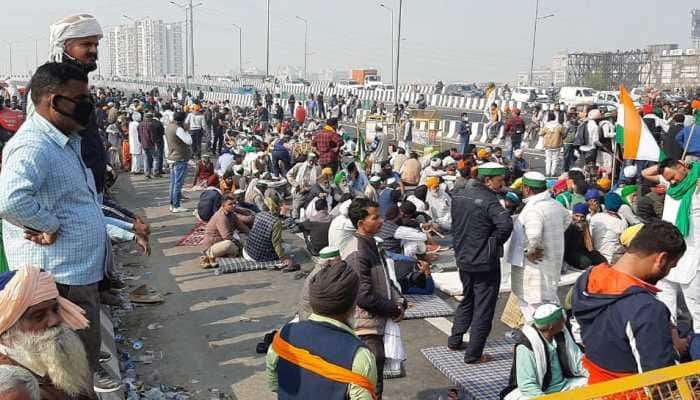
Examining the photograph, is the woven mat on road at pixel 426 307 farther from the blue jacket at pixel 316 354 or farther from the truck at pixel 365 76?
the truck at pixel 365 76

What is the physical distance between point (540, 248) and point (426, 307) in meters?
1.72

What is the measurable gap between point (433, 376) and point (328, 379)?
3.24m

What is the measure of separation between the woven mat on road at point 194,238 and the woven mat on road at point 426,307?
3.96 metres

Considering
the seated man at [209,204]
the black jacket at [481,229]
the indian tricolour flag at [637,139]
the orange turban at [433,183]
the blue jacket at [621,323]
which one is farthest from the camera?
the orange turban at [433,183]

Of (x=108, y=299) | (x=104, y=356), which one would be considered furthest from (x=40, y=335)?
(x=108, y=299)

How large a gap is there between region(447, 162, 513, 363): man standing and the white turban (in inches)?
131

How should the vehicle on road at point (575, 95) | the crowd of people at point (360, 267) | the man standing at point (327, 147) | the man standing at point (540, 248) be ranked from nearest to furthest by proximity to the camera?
the crowd of people at point (360, 267)
the man standing at point (540, 248)
the man standing at point (327, 147)
the vehicle on road at point (575, 95)

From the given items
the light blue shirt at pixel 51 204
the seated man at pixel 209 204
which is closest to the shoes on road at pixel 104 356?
the light blue shirt at pixel 51 204

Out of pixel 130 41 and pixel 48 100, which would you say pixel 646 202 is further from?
pixel 130 41

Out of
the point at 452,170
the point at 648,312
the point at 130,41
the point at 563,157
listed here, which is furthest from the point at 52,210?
the point at 130,41

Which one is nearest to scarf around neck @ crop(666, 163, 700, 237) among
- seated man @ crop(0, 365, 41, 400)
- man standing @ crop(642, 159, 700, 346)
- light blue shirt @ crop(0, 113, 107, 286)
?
man standing @ crop(642, 159, 700, 346)

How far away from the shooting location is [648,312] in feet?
9.55

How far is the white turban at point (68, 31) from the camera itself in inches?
141

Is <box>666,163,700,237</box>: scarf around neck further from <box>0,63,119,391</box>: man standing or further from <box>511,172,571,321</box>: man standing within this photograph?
<box>0,63,119,391</box>: man standing
